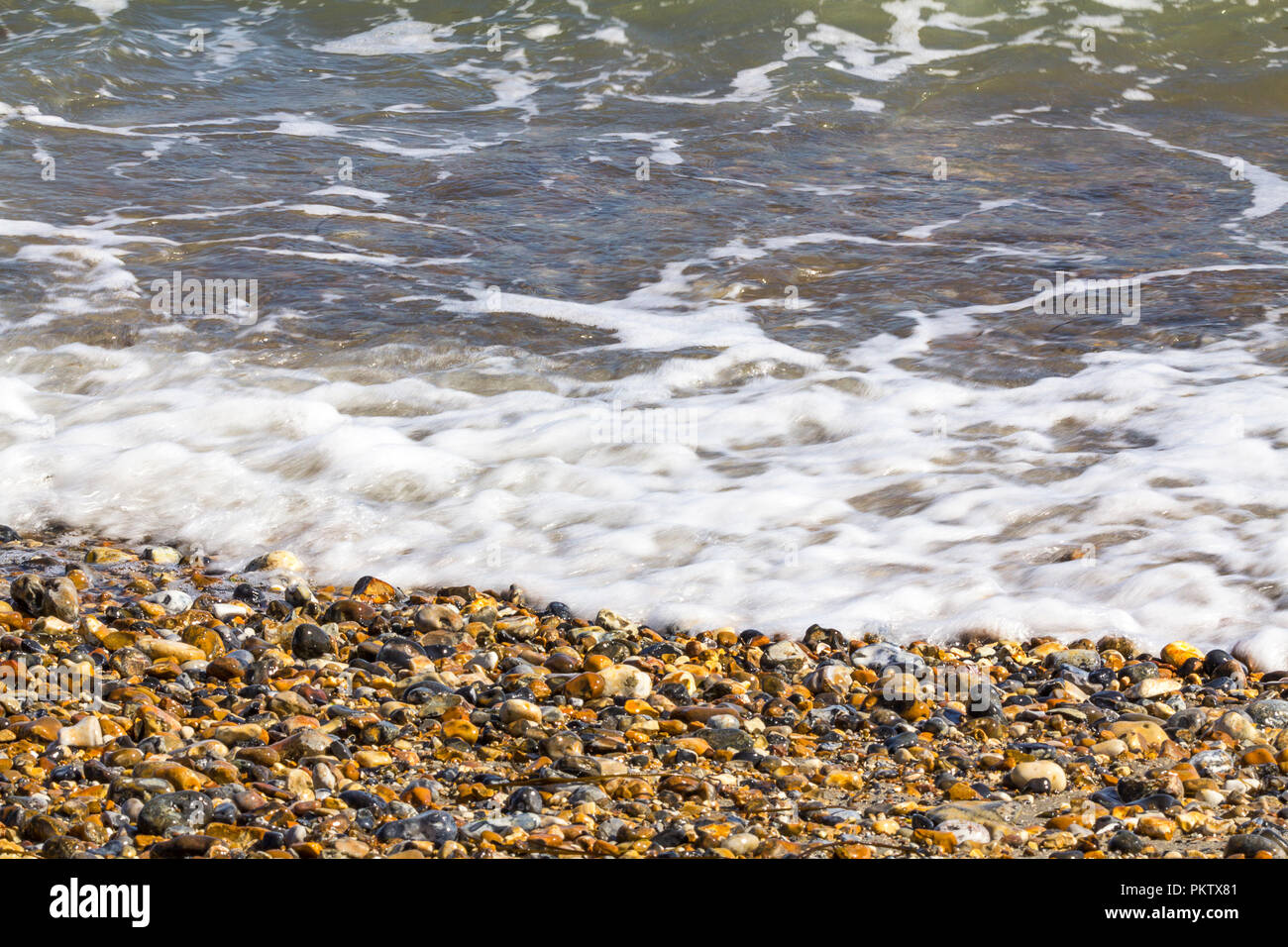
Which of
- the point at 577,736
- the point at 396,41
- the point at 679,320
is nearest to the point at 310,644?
the point at 577,736

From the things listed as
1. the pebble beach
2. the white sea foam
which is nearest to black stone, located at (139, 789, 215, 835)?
the pebble beach

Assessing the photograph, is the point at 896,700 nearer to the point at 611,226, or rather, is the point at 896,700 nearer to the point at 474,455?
the point at 474,455

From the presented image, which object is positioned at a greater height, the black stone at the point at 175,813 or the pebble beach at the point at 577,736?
the black stone at the point at 175,813

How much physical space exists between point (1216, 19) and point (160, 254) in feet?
38.9

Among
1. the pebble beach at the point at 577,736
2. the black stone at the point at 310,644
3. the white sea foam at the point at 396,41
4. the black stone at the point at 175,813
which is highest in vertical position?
the white sea foam at the point at 396,41

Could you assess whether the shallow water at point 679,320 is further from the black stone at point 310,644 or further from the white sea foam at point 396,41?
the black stone at point 310,644

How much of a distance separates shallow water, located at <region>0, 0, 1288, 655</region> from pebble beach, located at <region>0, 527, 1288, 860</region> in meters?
0.41

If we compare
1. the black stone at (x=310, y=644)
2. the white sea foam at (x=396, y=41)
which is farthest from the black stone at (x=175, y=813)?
the white sea foam at (x=396, y=41)

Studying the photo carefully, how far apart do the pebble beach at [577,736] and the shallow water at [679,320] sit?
41 centimetres

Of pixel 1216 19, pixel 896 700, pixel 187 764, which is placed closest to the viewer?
pixel 187 764

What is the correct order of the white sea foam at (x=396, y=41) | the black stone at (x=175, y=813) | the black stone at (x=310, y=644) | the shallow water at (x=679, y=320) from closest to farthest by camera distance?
the black stone at (x=175, y=813) → the black stone at (x=310, y=644) → the shallow water at (x=679, y=320) → the white sea foam at (x=396, y=41)

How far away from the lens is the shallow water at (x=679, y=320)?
15.5 ft

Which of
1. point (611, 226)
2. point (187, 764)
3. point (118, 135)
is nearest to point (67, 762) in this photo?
point (187, 764)

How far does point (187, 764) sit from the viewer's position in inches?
119
